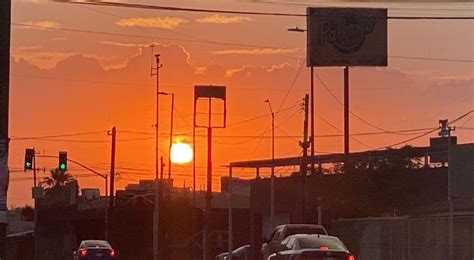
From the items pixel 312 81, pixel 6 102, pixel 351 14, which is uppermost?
pixel 351 14

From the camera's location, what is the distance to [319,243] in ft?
98.6

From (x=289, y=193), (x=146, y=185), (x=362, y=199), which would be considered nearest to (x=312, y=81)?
(x=362, y=199)

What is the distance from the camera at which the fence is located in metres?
41.0

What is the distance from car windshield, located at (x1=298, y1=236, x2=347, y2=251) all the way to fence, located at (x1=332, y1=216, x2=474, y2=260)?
11.6 meters

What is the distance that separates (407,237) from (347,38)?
72.2 feet

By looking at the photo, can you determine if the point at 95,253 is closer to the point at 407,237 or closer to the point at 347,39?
the point at 407,237

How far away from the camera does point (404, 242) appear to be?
45.7 m

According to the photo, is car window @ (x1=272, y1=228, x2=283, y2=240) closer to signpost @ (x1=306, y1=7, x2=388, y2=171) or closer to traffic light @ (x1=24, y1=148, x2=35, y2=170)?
traffic light @ (x1=24, y1=148, x2=35, y2=170)

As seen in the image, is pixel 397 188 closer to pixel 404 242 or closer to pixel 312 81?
pixel 312 81

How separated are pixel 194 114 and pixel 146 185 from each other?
55108mm

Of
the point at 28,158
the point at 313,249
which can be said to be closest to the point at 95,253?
the point at 28,158

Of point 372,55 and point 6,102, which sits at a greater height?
point 372,55

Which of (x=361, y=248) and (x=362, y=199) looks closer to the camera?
(x=361, y=248)

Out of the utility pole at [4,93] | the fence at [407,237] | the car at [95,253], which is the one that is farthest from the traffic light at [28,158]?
the utility pole at [4,93]
